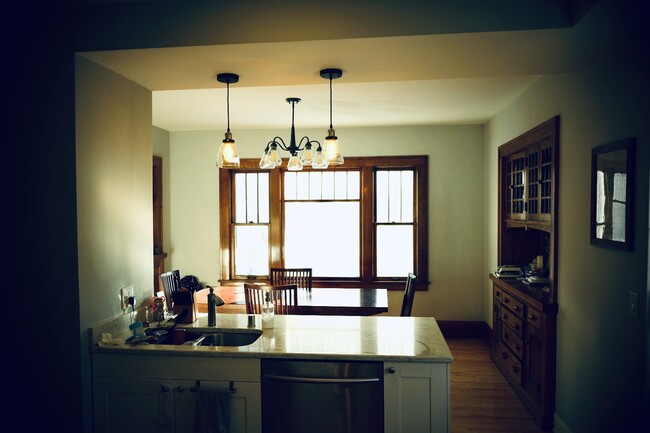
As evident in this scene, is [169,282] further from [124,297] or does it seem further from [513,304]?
[513,304]

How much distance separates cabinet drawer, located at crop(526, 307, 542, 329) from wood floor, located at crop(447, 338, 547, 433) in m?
0.72

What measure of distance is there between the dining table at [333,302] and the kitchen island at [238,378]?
3.28 feet

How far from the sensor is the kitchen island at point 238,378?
90.1 inches

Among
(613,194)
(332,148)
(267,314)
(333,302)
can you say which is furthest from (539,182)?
(267,314)

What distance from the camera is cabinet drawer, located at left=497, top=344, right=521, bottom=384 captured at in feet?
12.5

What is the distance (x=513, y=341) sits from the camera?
3951 mm

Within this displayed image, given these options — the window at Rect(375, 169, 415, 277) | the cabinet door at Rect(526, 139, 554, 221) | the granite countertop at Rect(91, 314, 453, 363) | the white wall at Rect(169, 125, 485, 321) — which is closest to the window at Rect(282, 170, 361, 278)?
the window at Rect(375, 169, 415, 277)

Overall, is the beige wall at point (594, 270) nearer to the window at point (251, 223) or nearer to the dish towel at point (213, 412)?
the dish towel at point (213, 412)

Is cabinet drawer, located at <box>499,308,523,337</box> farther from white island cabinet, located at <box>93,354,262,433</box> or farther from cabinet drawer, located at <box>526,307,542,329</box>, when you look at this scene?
white island cabinet, located at <box>93,354,262,433</box>

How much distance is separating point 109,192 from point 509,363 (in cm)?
364

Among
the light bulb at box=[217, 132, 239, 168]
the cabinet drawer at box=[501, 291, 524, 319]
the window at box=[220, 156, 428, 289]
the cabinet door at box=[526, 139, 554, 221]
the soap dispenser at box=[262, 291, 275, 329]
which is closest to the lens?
the soap dispenser at box=[262, 291, 275, 329]

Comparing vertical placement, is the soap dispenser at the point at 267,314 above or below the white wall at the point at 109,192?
below

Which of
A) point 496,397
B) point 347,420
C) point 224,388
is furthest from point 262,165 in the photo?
point 496,397

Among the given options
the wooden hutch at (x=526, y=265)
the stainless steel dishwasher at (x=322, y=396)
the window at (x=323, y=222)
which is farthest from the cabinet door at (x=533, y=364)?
the window at (x=323, y=222)
